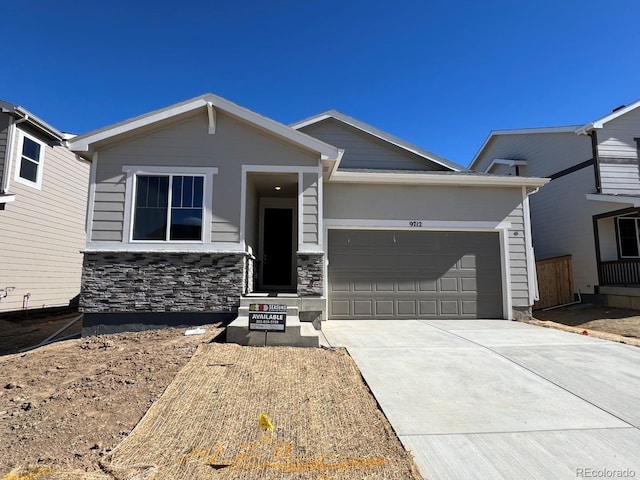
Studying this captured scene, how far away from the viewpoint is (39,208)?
37.6ft

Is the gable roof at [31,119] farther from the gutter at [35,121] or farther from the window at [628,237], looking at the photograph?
the window at [628,237]

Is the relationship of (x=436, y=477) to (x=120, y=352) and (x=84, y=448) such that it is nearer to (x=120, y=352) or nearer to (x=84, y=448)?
(x=84, y=448)

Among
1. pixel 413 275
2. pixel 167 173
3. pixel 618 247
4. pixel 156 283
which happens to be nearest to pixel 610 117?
pixel 618 247

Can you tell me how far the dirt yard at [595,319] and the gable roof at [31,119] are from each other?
14.9m

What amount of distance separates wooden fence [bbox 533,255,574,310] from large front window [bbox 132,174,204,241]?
11920 mm

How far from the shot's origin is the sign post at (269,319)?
554cm

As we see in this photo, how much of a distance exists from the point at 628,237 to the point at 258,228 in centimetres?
1316

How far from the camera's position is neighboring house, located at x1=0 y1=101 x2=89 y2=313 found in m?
10.3

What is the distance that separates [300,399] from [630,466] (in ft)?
8.62

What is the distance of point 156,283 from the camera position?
282 inches

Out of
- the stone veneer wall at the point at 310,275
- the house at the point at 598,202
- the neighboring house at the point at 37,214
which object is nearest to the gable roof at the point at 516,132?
the house at the point at 598,202

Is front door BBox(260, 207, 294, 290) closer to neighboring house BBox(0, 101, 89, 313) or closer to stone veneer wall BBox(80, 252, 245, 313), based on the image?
stone veneer wall BBox(80, 252, 245, 313)

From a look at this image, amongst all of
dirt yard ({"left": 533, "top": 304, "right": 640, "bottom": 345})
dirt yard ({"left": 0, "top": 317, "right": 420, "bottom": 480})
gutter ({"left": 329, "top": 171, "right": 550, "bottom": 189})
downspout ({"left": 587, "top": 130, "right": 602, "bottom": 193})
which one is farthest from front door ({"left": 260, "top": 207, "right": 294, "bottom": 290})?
downspout ({"left": 587, "top": 130, "right": 602, "bottom": 193})

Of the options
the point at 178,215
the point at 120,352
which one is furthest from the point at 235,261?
the point at 120,352
